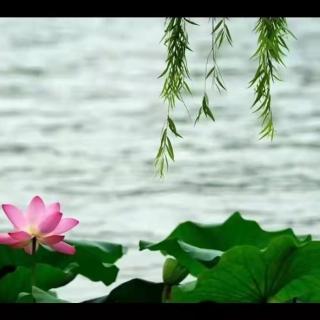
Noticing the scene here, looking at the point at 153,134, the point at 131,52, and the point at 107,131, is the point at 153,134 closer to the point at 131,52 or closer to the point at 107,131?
the point at 107,131

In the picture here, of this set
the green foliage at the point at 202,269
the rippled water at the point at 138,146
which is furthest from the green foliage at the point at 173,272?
the rippled water at the point at 138,146

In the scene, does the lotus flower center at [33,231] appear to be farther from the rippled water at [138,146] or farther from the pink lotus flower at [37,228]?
the rippled water at [138,146]

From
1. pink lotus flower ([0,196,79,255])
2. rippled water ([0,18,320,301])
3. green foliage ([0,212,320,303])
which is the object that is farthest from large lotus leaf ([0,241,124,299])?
rippled water ([0,18,320,301])

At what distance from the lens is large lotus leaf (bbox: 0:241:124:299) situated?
1.30 m

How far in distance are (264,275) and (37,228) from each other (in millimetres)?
262

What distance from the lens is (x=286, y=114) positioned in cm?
429

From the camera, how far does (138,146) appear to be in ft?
12.6

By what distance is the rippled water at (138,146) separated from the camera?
3049 mm

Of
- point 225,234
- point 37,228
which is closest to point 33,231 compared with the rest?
point 37,228

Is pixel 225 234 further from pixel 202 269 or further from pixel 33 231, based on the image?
pixel 33 231

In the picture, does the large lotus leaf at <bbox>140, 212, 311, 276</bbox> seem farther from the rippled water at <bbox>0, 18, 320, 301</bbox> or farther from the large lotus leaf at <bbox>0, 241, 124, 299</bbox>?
the rippled water at <bbox>0, 18, 320, 301</bbox>

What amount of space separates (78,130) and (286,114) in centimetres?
89

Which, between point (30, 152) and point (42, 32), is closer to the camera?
point (30, 152)
